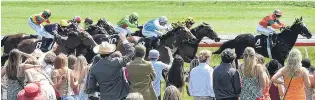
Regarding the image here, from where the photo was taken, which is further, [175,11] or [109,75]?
[175,11]

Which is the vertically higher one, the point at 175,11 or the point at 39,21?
the point at 39,21

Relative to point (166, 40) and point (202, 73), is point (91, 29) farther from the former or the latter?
point (202, 73)

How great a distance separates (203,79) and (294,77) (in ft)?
4.07

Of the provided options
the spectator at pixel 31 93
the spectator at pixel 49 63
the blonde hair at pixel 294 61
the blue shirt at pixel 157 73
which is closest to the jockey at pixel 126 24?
the blue shirt at pixel 157 73

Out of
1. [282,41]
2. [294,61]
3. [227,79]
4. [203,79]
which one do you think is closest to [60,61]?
[203,79]

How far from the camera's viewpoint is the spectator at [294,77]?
9.14m

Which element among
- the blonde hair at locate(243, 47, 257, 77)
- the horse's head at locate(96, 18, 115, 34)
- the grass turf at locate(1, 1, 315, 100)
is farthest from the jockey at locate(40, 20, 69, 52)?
the grass turf at locate(1, 1, 315, 100)

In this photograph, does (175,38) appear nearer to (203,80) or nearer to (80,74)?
(80,74)

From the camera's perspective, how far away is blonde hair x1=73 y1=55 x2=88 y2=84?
1010cm

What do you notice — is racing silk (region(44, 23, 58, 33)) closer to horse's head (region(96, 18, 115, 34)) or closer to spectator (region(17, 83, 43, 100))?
horse's head (region(96, 18, 115, 34))

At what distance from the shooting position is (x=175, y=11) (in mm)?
35250

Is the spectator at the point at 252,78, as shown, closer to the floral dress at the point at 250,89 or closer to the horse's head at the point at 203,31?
the floral dress at the point at 250,89

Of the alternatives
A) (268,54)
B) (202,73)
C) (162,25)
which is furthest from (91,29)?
(202,73)

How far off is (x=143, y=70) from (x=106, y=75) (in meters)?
0.48
